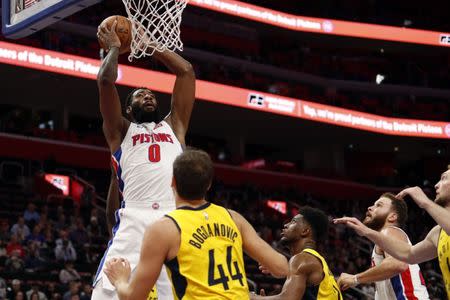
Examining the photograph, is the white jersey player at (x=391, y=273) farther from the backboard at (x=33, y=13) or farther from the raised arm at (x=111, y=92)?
the backboard at (x=33, y=13)

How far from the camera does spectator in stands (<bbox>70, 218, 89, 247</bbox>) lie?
15.5 metres

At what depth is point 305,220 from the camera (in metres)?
6.23

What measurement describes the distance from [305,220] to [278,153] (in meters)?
24.5

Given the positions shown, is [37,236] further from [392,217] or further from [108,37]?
[108,37]

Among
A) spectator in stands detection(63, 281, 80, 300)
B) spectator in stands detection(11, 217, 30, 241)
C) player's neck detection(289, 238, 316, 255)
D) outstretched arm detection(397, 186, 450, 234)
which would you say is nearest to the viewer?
outstretched arm detection(397, 186, 450, 234)

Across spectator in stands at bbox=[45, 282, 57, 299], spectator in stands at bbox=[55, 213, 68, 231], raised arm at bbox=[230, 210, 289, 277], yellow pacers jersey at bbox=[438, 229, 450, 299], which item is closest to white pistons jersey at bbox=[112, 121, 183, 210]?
raised arm at bbox=[230, 210, 289, 277]

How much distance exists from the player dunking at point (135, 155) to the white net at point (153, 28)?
380 millimetres

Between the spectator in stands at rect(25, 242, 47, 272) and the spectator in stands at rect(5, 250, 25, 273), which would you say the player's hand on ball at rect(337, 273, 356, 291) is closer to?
the spectator in stands at rect(5, 250, 25, 273)

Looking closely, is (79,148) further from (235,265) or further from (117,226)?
(235,265)

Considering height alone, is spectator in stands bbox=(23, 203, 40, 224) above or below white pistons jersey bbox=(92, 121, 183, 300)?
below

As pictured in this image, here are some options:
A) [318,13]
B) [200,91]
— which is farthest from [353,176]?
[200,91]

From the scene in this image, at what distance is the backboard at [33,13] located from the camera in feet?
19.7

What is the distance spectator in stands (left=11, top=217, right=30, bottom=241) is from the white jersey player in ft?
28.3

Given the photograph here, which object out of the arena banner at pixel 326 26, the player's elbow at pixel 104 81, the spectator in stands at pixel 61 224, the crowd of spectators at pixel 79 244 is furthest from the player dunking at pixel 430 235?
the arena banner at pixel 326 26
